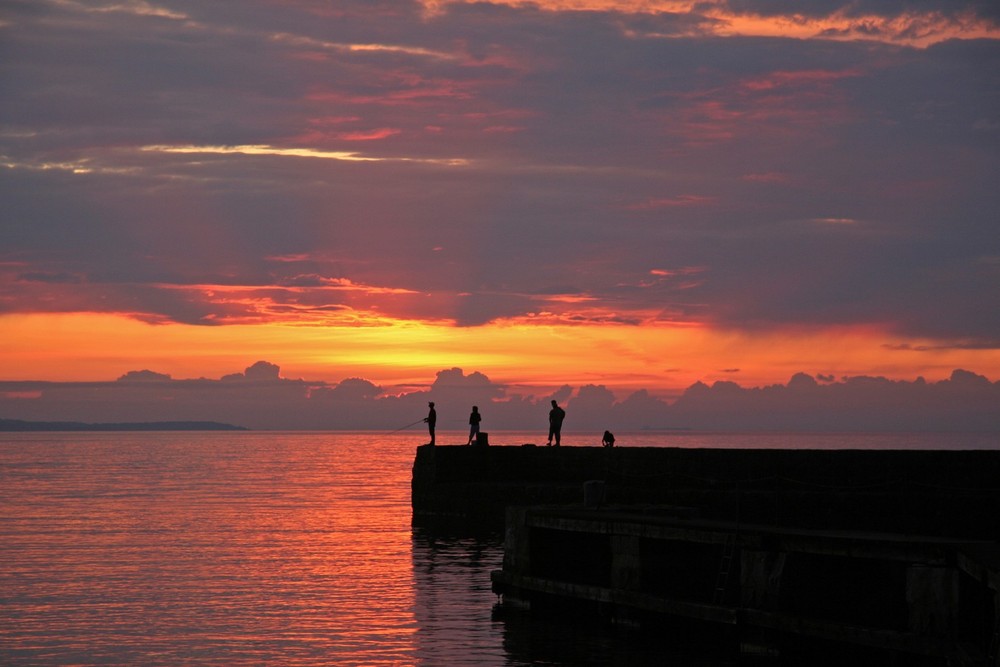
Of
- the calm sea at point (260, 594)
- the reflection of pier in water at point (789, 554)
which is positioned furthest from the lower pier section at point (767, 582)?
the calm sea at point (260, 594)

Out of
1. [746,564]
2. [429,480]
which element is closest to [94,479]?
[429,480]

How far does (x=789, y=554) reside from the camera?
1884cm

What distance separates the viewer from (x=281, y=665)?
19797 millimetres

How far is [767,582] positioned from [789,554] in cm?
53

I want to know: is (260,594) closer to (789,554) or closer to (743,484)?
(743,484)

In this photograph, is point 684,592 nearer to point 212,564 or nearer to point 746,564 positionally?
point 746,564

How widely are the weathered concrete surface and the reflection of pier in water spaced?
40mm

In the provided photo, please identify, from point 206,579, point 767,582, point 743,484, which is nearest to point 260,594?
point 206,579

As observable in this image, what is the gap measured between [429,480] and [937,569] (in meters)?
28.7

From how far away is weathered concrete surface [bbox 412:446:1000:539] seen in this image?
2645 cm

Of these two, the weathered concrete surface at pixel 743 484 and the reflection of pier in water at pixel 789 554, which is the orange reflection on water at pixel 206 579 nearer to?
the weathered concrete surface at pixel 743 484

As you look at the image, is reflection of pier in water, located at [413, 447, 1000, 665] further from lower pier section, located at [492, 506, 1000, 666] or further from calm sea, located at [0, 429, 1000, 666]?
calm sea, located at [0, 429, 1000, 666]

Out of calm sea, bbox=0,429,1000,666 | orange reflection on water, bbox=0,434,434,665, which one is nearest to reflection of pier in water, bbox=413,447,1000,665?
calm sea, bbox=0,429,1000,666

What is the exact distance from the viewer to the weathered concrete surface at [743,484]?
26.5 meters
